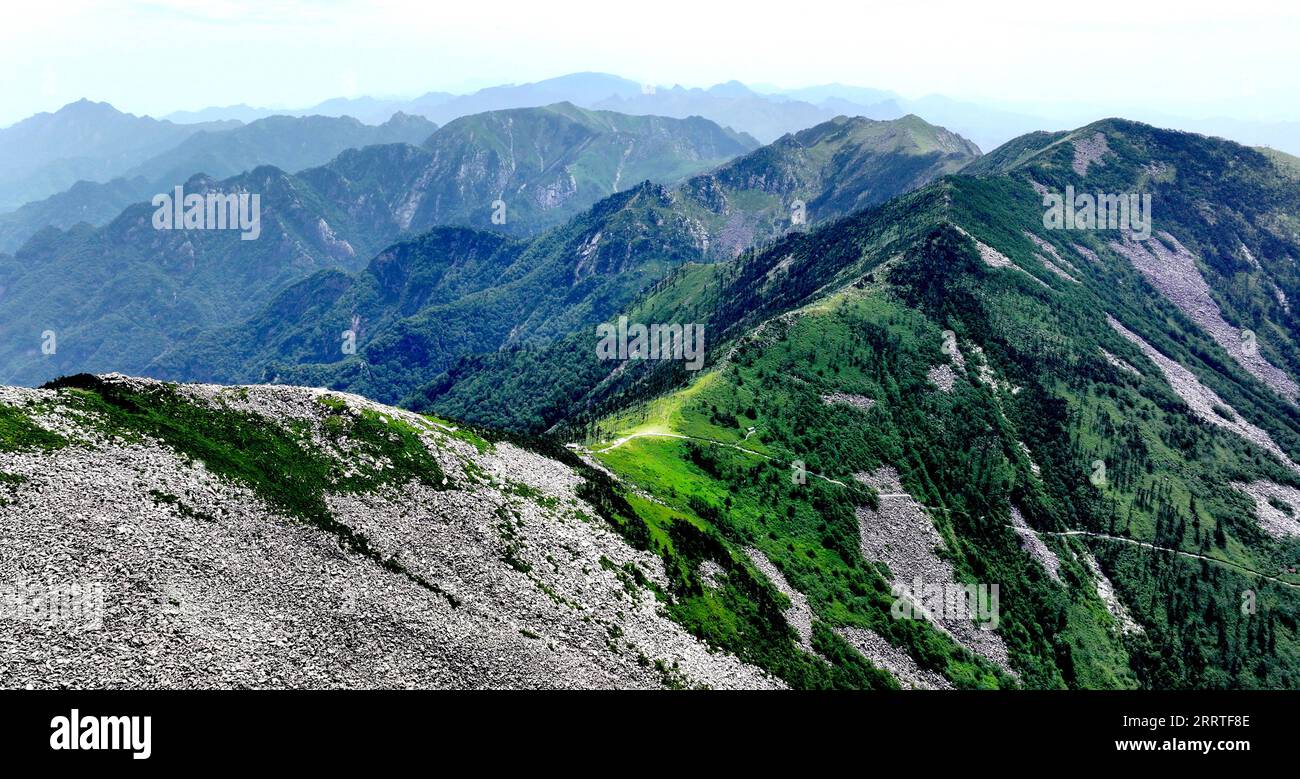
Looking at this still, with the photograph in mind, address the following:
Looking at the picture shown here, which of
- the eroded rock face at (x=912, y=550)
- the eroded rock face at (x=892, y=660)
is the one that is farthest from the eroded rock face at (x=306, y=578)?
the eroded rock face at (x=912, y=550)

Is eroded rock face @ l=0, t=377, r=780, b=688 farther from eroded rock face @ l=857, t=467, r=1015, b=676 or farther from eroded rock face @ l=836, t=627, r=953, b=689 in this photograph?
eroded rock face @ l=857, t=467, r=1015, b=676

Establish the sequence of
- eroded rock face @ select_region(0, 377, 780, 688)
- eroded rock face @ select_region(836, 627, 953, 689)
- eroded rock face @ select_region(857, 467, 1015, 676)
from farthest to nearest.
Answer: eroded rock face @ select_region(857, 467, 1015, 676), eroded rock face @ select_region(836, 627, 953, 689), eroded rock face @ select_region(0, 377, 780, 688)

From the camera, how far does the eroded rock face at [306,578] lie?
2464 inches

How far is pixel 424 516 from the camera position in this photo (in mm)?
91438

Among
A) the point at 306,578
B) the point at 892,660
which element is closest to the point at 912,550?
the point at 892,660

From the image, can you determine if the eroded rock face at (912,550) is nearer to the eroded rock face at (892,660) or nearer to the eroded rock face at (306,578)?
the eroded rock face at (892,660)

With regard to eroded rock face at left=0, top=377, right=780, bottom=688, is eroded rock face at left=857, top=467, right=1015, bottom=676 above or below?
below

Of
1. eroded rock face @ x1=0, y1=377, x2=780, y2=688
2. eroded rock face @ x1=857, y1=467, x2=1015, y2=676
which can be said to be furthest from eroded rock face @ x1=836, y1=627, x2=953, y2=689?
eroded rock face @ x1=0, y1=377, x2=780, y2=688

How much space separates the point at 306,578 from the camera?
7525cm

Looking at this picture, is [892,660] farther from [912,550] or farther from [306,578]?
[306,578]

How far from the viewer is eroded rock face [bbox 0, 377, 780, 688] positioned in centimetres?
6259
